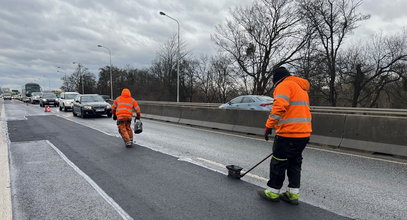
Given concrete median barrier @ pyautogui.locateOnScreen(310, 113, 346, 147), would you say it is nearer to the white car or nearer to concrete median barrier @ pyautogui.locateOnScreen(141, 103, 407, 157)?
concrete median barrier @ pyautogui.locateOnScreen(141, 103, 407, 157)

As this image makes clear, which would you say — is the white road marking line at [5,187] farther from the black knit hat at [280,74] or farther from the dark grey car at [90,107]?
the dark grey car at [90,107]

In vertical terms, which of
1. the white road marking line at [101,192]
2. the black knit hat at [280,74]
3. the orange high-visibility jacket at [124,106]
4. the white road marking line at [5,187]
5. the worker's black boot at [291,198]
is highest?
the black knit hat at [280,74]

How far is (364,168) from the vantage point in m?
5.32

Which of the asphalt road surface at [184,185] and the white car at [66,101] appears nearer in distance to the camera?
the asphalt road surface at [184,185]

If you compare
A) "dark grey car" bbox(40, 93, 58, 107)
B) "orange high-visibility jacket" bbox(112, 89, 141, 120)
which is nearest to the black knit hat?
"orange high-visibility jacket" bbox(112, 89, 141, 120)

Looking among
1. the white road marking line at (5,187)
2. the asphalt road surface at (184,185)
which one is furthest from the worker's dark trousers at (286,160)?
the white road marking line at (5,187)

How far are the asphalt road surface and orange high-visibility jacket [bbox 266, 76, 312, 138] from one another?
3.62ft

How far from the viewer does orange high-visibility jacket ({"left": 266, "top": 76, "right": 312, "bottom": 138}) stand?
11.3 feet

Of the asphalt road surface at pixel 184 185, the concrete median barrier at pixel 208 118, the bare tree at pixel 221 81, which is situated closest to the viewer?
the asphalt road surface at pixel 184 185

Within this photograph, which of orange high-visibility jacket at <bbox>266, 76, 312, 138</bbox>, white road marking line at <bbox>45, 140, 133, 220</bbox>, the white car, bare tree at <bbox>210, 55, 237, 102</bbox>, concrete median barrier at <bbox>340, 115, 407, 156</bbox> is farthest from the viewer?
bare tree at <bbox>210, 55, 237, 102</bbox>

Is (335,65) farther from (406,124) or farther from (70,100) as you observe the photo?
(70,100)

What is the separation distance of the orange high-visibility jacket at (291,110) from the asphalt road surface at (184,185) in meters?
1.10

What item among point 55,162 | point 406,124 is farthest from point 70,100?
point 406,124

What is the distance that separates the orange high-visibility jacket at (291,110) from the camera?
3441 mm
